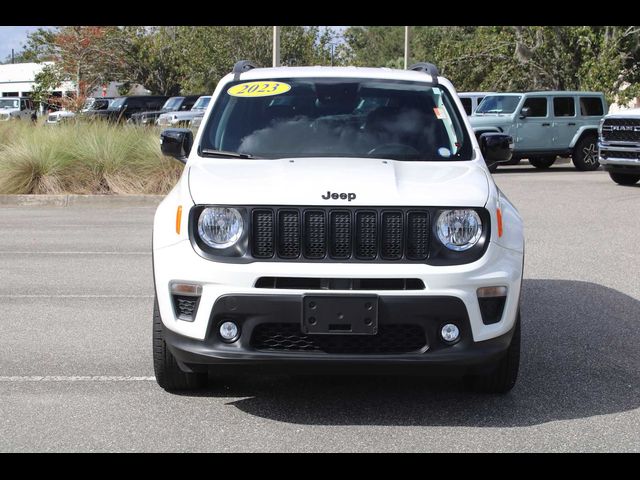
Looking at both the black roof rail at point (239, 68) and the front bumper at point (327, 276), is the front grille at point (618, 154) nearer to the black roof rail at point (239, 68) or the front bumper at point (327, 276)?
the black roof rail at point (239, 68)

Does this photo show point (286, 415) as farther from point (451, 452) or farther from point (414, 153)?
point (414, 153)

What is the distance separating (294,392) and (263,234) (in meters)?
1.13

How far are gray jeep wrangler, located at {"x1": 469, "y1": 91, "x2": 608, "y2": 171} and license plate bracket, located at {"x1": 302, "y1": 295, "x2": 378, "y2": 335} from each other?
62.4 feet

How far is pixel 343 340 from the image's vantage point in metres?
4.98

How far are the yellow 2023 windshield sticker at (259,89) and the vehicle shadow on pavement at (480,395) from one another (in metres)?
1.76

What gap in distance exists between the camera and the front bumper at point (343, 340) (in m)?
4.88

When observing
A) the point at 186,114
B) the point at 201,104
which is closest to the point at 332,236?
the point at 186,114

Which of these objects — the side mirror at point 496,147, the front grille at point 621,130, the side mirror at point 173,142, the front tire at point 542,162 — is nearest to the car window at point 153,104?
the front tire at point 542,162

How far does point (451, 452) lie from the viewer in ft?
15.4

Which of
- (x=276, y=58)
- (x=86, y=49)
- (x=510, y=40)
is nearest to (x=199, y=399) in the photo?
(x=276, y=58)

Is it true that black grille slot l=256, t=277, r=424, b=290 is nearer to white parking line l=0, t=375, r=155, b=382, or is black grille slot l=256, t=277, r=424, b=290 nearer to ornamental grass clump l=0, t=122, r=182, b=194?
white parking line l=0, t=375, r=155, b=382

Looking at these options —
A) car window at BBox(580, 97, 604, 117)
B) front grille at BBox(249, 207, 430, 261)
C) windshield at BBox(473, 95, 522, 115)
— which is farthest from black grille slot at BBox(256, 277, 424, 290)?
car window at BBox(580, 97, 604, 117)

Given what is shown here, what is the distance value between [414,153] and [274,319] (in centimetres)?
161

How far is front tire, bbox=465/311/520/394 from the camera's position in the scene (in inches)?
214
